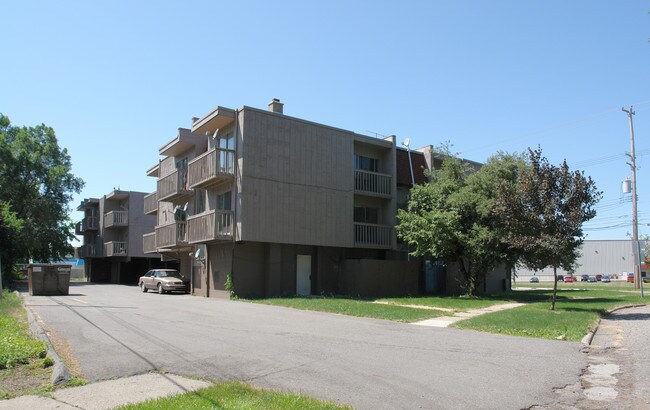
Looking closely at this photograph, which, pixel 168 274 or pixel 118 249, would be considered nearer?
pixel 168 274

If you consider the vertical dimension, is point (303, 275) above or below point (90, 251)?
below

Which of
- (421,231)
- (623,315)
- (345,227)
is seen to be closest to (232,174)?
(345,227)

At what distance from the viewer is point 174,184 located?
31344 mm

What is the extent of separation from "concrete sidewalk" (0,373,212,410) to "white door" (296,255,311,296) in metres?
18.8

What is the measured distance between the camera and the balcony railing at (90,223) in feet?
175

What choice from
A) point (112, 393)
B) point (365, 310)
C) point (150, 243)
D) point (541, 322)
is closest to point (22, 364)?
point (112, 393)

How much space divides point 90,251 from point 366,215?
114 feet

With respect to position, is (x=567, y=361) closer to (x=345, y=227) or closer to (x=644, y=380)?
(x=644, y=380)

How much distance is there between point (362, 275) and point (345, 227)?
9.12ft

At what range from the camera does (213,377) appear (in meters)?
7.62

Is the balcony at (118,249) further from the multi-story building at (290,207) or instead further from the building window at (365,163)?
the building window at (365,163)

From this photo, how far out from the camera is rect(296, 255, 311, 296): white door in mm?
26439

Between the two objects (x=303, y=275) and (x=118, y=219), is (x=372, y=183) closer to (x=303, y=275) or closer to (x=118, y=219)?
(x=303, y=275)

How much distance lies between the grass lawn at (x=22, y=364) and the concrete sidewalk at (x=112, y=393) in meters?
0.37
